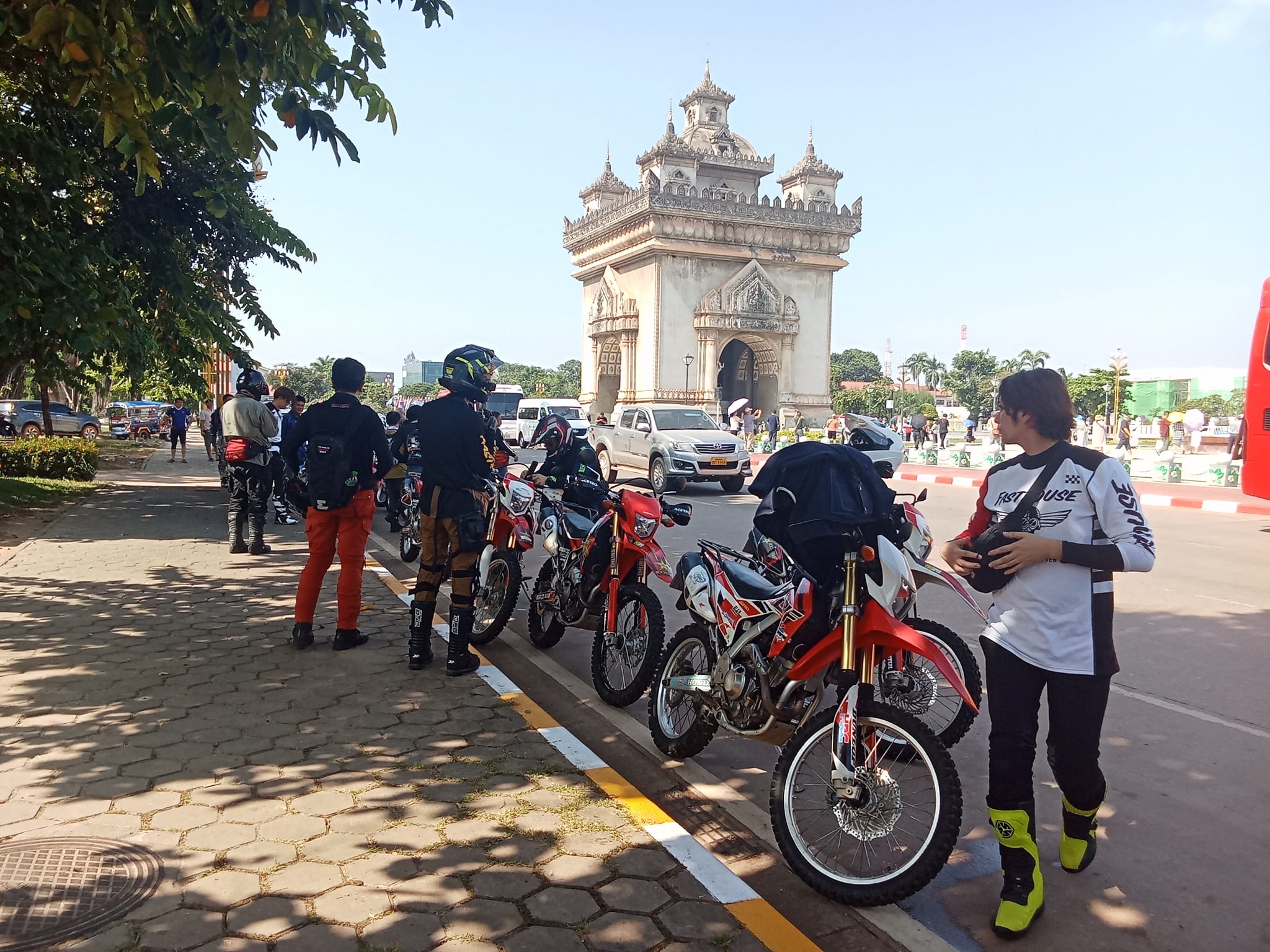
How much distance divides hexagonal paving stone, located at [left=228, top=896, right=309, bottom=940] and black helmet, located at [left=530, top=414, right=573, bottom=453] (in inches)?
138

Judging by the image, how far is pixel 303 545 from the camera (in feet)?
36.0

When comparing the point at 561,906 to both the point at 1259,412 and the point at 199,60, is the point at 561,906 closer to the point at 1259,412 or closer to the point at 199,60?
the point at 199,60

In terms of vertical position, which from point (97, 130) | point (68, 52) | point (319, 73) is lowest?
point (68, 52)

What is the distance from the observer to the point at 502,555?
6.53m

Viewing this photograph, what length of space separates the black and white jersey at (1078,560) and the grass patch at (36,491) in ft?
47.5

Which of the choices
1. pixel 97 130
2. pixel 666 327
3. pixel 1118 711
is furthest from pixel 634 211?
pixel 1118 711

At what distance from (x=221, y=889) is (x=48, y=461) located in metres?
18.3

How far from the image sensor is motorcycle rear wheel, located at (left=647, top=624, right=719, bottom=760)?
165 inches

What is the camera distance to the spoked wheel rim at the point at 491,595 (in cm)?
646

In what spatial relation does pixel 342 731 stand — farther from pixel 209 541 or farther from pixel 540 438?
pixel 209 541

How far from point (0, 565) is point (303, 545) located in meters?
2.96

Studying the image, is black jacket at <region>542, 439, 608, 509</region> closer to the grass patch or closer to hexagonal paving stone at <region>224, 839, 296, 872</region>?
hexagonal paving stone at <region>224, 839, 296, 872</region>

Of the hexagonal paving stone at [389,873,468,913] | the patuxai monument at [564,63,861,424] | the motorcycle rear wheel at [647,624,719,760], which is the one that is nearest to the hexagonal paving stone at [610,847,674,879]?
the hexagonal paving stone at [389,873,468,913]

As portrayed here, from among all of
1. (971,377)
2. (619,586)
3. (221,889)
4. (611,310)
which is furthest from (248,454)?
(971,377)
